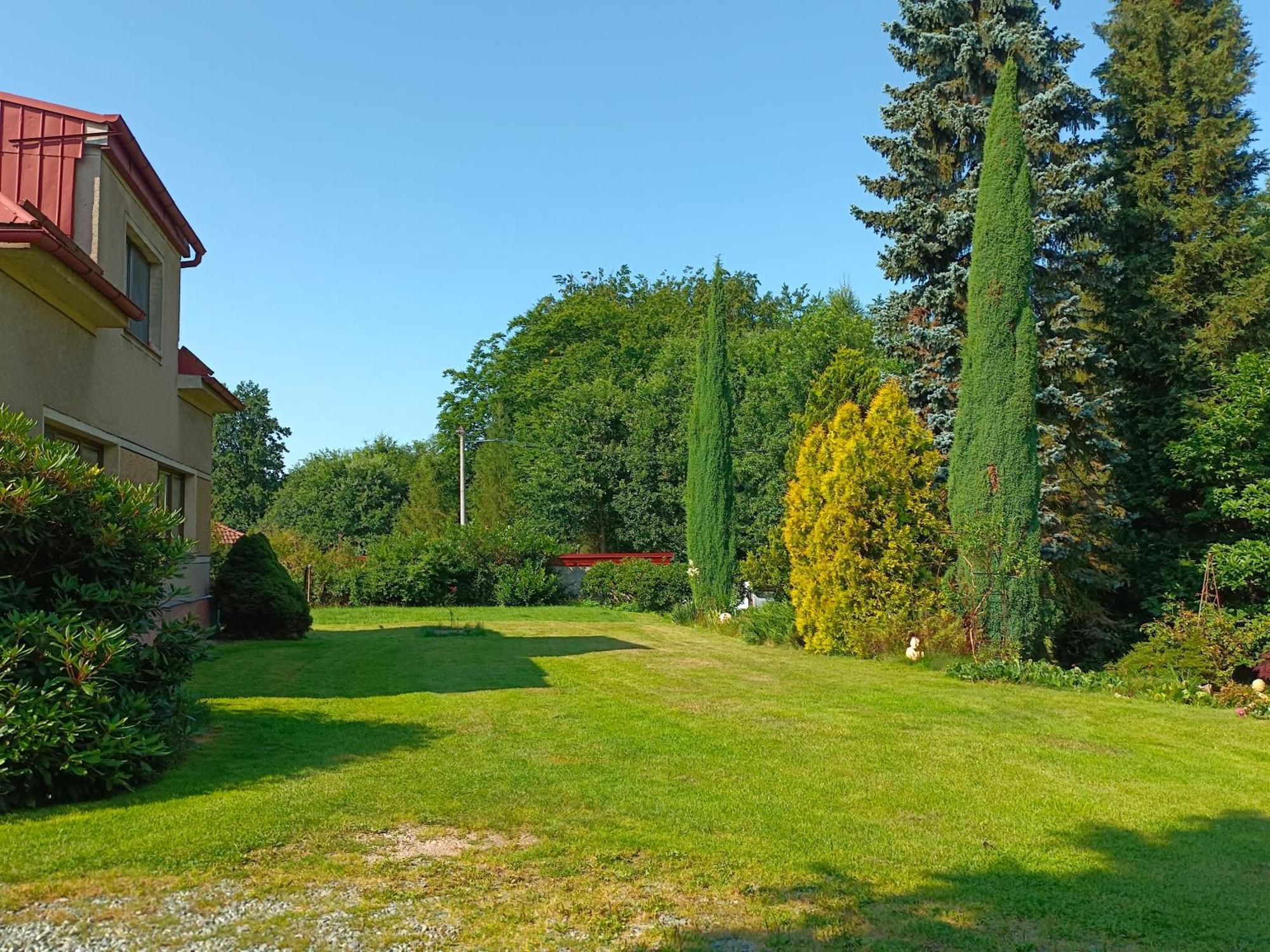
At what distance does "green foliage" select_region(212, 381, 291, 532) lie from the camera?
64.3 meters

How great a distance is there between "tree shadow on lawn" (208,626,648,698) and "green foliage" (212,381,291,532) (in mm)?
50201

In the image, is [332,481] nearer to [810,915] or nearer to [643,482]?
[643,482]

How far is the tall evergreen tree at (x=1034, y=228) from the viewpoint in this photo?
1695cm

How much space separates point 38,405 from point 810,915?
7.52 metres

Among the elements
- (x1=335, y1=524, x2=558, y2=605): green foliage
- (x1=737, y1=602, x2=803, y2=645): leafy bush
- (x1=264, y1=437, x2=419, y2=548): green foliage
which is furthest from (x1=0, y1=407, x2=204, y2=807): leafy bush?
(x1=264, y1=437, x2=419, y2=548): green foliage

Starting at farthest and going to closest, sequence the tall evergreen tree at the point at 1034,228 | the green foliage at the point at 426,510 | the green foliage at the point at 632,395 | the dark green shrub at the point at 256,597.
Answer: the green foliage at the point at 426,510 → the green foliage at the point at 632,395 → the tall evergreen tree at the point at 1034,228 → the dark green shrub at the point at 256,597

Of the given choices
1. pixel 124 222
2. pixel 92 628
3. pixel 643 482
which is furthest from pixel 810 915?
pixel 643 482

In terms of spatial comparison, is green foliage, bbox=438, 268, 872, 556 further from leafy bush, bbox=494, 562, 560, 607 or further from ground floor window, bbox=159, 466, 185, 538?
ground floor window, bbox=159, 466, 185, 538

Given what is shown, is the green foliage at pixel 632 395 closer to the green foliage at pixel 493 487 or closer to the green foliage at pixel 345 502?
the green foliage at pixel 493 487

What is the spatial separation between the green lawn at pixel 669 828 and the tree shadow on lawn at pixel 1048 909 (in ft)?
0.06

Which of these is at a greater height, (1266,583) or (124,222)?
(124,222)

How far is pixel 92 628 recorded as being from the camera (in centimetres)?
554

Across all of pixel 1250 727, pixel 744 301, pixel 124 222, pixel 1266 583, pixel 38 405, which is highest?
pixel 744 301

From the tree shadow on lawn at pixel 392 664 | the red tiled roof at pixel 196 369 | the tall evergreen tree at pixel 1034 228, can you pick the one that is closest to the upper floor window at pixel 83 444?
the tree shadow on lawn at pixel 392 664
